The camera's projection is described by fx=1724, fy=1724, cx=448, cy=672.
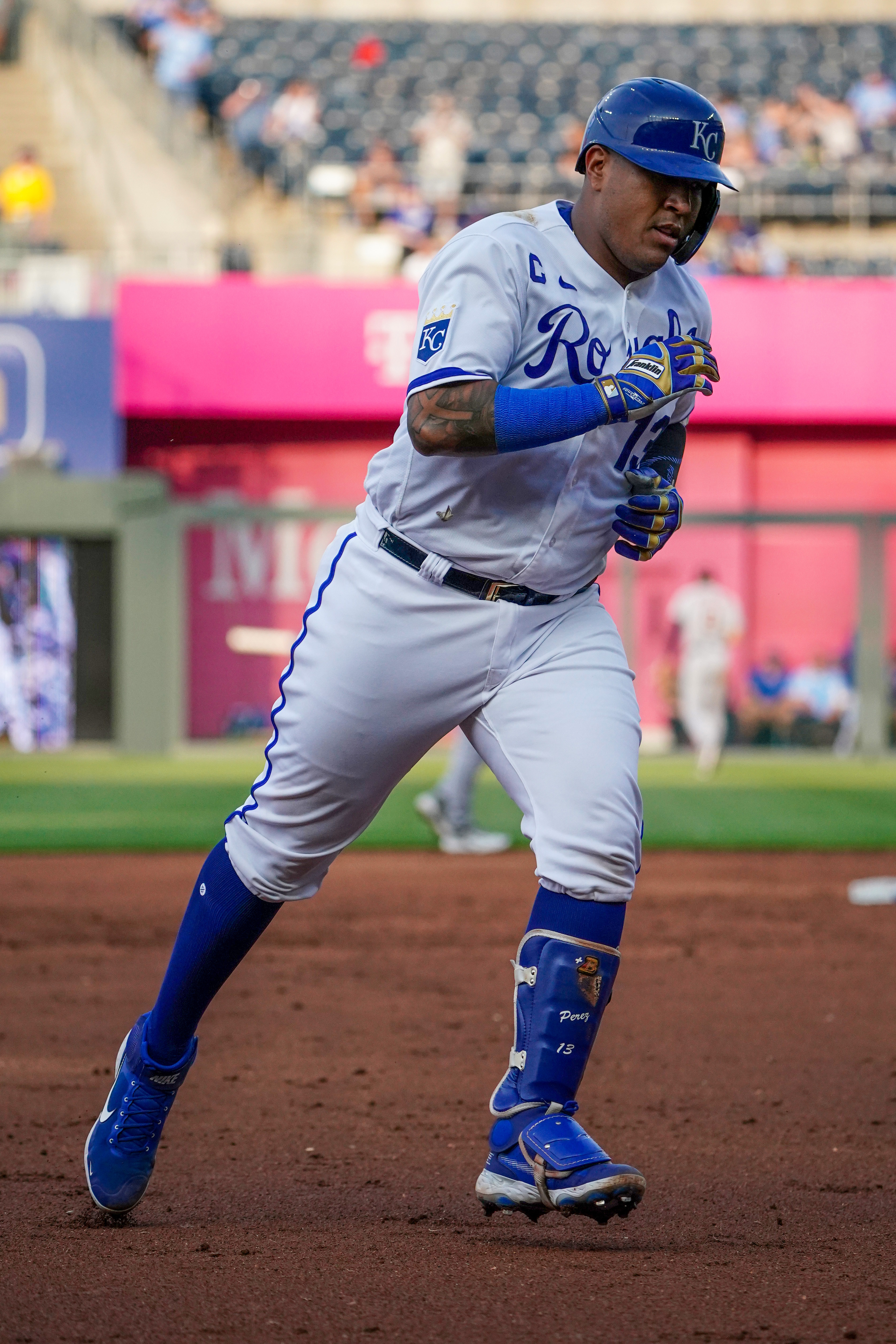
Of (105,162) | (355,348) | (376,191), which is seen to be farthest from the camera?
(105,162)

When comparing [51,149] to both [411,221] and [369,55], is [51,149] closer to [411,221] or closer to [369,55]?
[411,221]

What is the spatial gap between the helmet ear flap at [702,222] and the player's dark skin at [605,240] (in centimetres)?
2

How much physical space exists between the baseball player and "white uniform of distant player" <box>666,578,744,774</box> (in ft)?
34.8

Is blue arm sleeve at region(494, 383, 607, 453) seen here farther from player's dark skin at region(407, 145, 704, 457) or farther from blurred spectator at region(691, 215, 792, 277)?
blurred spectator at region(691, 215, 792, 277)

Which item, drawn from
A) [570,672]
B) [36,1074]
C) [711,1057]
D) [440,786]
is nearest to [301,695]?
[570,672]

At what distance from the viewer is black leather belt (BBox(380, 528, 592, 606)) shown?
2816 millimetres

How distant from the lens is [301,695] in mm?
2842

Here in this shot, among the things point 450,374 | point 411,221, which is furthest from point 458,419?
point 411,221

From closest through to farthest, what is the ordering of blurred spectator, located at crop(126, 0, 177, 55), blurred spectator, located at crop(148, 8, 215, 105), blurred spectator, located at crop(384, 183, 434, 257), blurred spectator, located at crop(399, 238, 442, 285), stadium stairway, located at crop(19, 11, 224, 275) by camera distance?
blurred spectator, located at crop(399, 238, 442, 285)
blurred spectator, located at crop(384, 183, 434, 257)
stadium stairway, located at crop(19, 11, 224, 275)
blurred spectator, located at crop(148, 8, 215, 105)
blurred spectator, located at crop(126, 0, 177, 55)

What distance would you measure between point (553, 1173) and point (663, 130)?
1.62 meters

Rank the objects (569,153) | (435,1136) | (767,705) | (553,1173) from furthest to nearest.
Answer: (569,153)
(767,705)
(435,1136)
(553,1173)

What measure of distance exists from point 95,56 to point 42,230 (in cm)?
327

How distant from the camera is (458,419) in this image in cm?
260

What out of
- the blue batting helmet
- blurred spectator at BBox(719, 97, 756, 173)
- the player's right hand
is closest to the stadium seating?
blurred spectator at BBox(719, 97, 756, 173)
